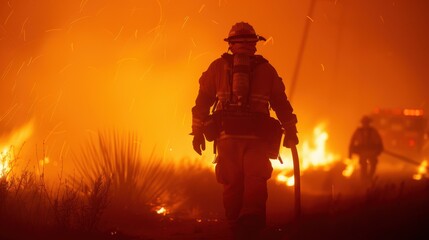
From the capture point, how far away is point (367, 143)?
14.4 meters

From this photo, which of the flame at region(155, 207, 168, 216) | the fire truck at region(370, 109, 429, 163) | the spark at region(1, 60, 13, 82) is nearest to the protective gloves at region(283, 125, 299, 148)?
the flame at region(155, 207, 168, 216)

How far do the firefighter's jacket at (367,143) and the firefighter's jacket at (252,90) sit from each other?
8.52 meters

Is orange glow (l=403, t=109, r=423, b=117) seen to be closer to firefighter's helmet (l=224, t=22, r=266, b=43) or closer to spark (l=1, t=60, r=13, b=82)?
spark (l=1, t=60, r=13, b=82)

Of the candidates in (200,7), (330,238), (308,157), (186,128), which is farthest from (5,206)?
(308,157)

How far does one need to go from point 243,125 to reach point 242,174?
46cm

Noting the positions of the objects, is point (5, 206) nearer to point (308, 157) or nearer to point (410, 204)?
point (410, 204)

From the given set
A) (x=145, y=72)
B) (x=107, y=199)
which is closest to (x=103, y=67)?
A: (x=145, y=72)

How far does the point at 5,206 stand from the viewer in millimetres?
6215

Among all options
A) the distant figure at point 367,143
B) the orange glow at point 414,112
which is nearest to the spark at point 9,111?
the distant figure at point 367,143

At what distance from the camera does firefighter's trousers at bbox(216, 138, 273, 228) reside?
5.70 m

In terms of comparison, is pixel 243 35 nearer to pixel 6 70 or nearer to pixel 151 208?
pixel 151 208

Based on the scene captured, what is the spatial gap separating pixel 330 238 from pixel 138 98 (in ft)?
56.6

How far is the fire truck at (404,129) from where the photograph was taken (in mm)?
28359

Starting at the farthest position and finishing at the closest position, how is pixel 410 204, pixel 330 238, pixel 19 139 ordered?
pixel 19 139 → pixel 410 204 → pixel 330 238
